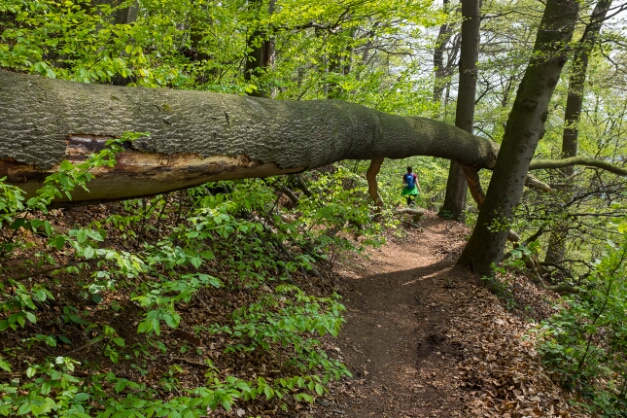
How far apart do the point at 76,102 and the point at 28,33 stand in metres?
2.67

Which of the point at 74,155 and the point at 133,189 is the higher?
the point at 74,155

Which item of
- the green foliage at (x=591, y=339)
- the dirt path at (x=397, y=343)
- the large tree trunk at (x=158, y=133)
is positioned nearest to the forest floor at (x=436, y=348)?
the dirt path at (x=397, y=343)

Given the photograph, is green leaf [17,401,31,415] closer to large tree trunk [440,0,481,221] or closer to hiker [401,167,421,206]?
large tree trunk [440,0,481,221]

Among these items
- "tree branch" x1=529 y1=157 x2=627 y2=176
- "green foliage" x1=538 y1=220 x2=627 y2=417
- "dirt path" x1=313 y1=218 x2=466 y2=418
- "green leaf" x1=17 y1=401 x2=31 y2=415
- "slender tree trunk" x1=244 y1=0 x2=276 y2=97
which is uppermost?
"slender tree trunk" x1=244 y1=0 x2=276 y2=97

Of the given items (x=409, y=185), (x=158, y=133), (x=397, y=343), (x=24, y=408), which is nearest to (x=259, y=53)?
(x=158, y=133)

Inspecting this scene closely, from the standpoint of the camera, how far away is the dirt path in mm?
4879

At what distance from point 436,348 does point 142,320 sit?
14.5 ft

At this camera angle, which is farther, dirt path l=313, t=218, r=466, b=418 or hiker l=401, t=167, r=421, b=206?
hiker l=401, t=167, r=421, b=206

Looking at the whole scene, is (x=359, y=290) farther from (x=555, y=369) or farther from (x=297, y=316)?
(x=297, y=316)

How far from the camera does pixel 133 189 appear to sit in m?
3.00

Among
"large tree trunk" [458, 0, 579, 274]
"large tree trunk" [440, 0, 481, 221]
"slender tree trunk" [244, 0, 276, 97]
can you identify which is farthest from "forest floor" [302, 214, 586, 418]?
"large tree trunk" [440, 0, 481, 221]

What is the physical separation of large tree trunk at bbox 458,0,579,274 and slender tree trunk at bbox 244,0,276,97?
14.3 ft

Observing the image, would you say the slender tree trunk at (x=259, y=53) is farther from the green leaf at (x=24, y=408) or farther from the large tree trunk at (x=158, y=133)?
the green leaf at (x=24, y=408)

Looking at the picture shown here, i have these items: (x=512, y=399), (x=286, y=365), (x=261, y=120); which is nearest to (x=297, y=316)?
(x=286, y=365)
